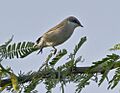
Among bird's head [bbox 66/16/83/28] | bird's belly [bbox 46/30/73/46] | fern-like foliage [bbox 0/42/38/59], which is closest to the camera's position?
fern-like foliage [bbox 0/42/38/59]

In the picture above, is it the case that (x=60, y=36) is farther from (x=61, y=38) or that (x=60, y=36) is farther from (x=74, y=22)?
(x=74, y=22)

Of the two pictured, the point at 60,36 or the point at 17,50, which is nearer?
the point at 17,50

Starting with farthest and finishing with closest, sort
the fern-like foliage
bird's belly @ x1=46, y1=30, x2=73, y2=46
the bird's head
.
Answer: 1. the bird's head
2. bird's belly @ x1=46, y1=30, x2=73, y2=46
3. the fern-like foliage

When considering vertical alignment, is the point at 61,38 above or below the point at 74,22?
below

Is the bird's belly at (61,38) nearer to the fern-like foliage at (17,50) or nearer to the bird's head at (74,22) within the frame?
the bird's head at (74,22)

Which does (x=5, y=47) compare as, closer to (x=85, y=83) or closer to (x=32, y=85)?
(x=32, y=85)

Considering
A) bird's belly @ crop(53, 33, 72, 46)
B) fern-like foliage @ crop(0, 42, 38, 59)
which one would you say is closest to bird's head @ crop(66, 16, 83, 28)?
bird's belly @ crop(53, 33, 72, 46)

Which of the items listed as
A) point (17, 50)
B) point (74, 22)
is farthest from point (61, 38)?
point (17, 50)

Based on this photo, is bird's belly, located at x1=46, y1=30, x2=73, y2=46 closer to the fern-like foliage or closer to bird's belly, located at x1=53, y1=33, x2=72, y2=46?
bird's belly, located at x1=53, y1=33, x2=72, y2=46

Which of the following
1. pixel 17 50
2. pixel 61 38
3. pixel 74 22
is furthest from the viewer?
pixel 74 22

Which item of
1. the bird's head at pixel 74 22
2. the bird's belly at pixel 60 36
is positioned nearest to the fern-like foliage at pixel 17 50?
the bird's belly at pixel 60 36

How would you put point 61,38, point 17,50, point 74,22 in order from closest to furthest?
point 17,50, point 61,38, point 74,22

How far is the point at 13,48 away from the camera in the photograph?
1.47 metres

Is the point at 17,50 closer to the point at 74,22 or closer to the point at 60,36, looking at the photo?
the point at 60,36
